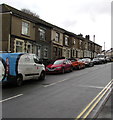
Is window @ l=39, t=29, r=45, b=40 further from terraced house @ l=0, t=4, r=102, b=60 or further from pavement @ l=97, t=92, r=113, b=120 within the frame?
pavement @ l=97, t=92, r=113, b=120

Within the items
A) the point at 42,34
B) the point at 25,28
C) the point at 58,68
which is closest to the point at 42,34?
the point at 42,34

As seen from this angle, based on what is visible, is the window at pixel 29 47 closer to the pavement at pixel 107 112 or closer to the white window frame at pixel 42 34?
the white window frame at pixel 42 34

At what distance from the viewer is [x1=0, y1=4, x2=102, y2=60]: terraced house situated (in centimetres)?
2089

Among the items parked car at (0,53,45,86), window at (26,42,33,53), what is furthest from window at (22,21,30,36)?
parked car at (0,53,45,86)

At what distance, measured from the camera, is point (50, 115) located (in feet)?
17.6

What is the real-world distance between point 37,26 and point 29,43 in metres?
3.51

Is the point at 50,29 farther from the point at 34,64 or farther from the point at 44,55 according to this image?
the point at 34,64

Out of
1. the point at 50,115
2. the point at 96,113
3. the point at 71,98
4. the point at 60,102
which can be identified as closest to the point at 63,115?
the point at 50,115

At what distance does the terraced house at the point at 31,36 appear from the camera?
20.9 m

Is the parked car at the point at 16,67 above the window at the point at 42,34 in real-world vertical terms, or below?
below

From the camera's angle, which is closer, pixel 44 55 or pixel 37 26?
pixel 37 26

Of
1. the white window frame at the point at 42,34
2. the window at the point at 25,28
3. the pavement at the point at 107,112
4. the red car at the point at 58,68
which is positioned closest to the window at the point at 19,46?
the window at the point at 25,28

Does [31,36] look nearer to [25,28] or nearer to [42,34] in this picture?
[25,28]

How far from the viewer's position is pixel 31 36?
81.7 feet
